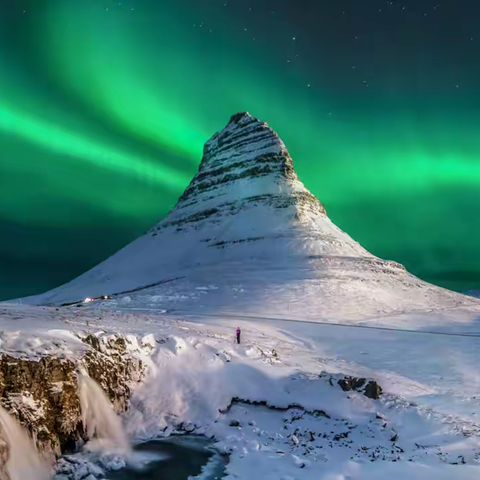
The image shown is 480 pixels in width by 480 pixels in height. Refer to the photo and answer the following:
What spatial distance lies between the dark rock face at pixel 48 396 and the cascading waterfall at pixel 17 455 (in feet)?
0.69

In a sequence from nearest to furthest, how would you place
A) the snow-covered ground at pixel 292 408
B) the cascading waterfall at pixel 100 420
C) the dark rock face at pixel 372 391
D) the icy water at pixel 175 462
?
the icy water at pixel 175 462 → the snow-covered ground at pixel 292 408 → the cascading waterfall at pixel 100 420 → the dark rock face at pixel 372 391

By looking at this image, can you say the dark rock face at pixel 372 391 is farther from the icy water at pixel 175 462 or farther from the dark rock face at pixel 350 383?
the icy water at pixel 175 462

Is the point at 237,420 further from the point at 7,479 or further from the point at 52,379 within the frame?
the point at 7,479

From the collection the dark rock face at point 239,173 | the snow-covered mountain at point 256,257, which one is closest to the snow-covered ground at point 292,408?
the snow-covered mountain at point 256,257

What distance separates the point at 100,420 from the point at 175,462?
3.11 meters

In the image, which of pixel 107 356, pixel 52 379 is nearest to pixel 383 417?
pixel 107 356

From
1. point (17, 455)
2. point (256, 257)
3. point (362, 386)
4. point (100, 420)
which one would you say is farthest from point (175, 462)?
point (256, 257)

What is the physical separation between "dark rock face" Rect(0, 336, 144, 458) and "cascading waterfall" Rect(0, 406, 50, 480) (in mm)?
210

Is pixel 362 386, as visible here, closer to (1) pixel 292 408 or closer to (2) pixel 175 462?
(1) pixel 292 408

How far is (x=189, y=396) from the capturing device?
14.5m

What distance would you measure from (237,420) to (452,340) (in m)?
24.1

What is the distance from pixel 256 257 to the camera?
8850 cm

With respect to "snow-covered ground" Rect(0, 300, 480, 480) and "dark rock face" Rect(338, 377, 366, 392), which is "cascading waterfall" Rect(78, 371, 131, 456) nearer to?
"snow-covered ground" Rect(0, 300, 480, 480)

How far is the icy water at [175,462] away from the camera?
32.7 feet
